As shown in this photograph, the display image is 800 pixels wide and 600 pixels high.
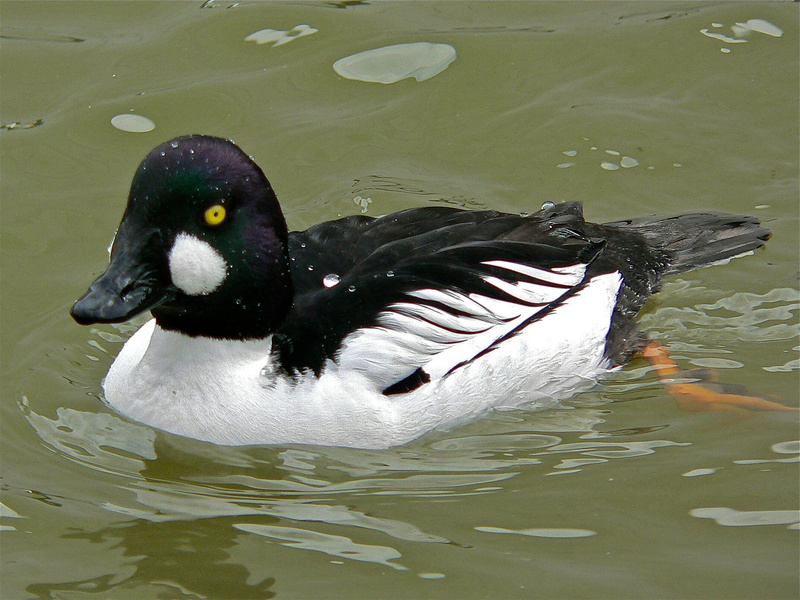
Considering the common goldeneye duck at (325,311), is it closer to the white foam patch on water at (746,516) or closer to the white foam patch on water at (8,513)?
the white foam patch on water at (8,513)

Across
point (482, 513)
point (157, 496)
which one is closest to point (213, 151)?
point (157, 496)

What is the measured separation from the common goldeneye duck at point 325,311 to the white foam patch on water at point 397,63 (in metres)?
2.96

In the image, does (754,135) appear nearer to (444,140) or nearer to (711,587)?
(444,140)

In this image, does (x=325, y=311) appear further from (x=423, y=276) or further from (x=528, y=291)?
(x=528, y=291)

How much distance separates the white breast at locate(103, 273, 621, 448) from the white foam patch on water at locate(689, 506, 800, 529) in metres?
1.24

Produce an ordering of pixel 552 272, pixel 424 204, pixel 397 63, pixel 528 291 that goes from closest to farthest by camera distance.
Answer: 1. pixel 528 291
2. pixel 552 272
3. pixel 424 204
4. pixel 397 63

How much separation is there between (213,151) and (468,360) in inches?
67.8

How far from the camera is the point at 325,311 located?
16.5 feet

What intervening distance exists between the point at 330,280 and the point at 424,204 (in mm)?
2133

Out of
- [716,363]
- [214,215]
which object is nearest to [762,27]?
[716,363]

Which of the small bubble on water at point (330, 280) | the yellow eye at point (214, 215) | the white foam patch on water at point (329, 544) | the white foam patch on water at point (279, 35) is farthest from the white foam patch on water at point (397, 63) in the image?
the white foam patch on water at point (329, 544)

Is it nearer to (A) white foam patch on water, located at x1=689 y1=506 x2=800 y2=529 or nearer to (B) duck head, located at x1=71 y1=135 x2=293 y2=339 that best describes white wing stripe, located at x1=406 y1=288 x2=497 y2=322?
(B) duck head, located at x1=71 y1=135 x2=293 y2=339

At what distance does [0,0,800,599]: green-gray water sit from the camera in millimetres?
4445

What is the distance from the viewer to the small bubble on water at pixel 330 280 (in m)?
5.25
